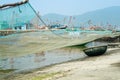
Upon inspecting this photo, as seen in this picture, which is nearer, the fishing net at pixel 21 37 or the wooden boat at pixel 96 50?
the fishing net at pixel 21 37

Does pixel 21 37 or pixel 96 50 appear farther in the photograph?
pixel 96 50

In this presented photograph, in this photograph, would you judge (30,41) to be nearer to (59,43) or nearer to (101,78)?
(59,43)

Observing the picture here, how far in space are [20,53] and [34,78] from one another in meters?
3.54

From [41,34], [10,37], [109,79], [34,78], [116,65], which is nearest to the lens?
[109,79]

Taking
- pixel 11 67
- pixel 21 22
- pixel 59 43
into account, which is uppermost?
pixel 21 22

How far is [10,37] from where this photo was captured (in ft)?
55.2

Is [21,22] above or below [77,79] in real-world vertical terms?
above

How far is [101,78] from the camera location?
37.7 feet

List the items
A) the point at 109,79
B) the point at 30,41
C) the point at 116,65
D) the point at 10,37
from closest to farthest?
the point at 109,79 < the point at 116,65 < the point at 10,37 < the point at 30,41

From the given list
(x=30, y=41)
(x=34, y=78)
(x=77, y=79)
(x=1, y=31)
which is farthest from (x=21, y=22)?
(x=77, y=79)

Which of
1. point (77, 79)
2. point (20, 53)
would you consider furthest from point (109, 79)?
point (20, 53)

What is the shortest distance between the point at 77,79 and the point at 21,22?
22.6 feet

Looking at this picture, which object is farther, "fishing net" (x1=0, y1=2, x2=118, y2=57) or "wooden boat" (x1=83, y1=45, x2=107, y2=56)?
"wooden boat" (x1=83, y1=45, x2=107, y2=56)

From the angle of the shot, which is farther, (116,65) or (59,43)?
(59,43)
